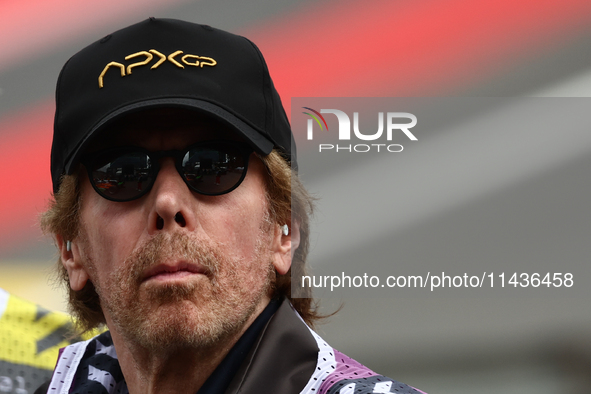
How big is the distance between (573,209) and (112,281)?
8.90 ft

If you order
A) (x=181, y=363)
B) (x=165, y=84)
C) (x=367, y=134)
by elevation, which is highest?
(x=367, y=134)

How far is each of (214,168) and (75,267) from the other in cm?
76

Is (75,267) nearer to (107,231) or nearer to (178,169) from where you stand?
(107,231)

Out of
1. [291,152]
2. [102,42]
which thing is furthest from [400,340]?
[102,42]

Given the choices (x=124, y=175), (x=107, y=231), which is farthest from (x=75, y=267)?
(x=124, y=175)

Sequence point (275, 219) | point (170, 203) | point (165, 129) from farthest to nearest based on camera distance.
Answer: point (275, 219) < point (165, 129) < point (170, 203)

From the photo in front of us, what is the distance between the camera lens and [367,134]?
3.45 metres

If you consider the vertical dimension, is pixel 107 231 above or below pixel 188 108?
below

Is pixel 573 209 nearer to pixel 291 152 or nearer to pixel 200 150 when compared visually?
pixel 291 152

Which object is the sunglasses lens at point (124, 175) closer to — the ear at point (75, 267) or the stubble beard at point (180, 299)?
the stubble beard at point (180, 299)

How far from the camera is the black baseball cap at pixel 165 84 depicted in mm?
1921

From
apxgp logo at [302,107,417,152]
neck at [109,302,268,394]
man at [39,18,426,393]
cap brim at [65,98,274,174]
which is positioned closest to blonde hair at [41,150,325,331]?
man at [39,18,426,393]

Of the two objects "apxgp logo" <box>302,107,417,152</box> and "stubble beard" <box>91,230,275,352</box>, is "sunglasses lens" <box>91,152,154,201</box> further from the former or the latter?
"apxgp logo" <box>302,107,417,152</box>

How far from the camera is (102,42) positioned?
6.99 feet
